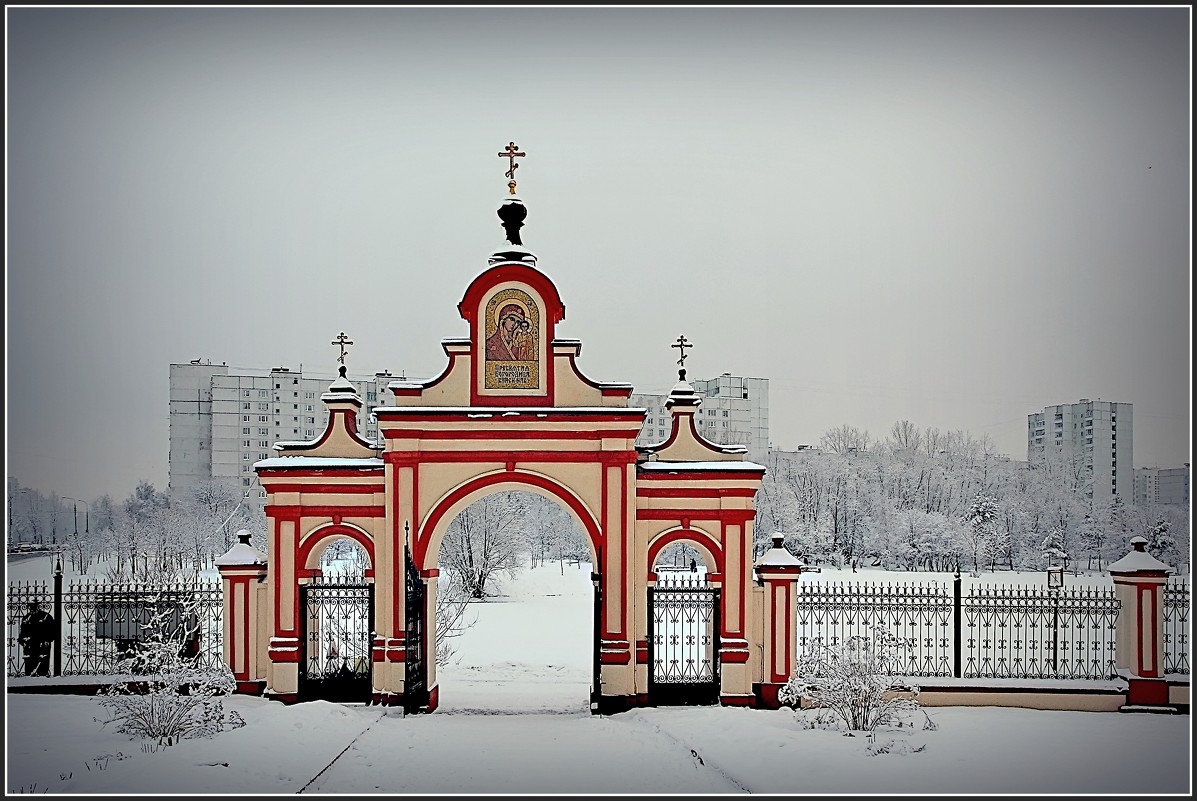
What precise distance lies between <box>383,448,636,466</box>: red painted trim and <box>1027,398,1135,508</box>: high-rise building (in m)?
31.5

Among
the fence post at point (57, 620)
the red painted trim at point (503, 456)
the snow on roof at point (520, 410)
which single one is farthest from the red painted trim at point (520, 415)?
the fence post at point (57, 620)

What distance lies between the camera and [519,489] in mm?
13516

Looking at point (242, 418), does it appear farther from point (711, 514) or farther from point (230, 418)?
point (711, 514)

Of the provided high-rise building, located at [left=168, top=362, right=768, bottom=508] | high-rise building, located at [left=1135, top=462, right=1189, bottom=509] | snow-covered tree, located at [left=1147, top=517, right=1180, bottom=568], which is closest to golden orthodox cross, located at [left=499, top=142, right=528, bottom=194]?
high-rise building, located at [left=1135, top=462, right=1189, bottom=509]

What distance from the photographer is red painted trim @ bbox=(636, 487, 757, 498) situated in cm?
1339

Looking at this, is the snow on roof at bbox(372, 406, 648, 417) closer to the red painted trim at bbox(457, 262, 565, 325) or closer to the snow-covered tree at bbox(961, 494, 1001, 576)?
the red painted trim at bbox(457, 262, 565, 325)

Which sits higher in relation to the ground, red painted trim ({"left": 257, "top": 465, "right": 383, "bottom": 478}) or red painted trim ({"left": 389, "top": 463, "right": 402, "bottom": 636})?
red painted trim ({"left": 257, "top": 465, "right": 383, "bottom": 478})

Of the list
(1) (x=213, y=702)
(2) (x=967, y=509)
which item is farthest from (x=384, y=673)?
(2) (x=967, y=509)

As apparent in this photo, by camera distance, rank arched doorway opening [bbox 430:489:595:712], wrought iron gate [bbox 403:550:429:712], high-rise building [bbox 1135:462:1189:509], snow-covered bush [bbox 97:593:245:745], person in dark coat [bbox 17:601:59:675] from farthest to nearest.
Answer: high-rise building [bbox 1135:462:1189:509]
arched doorway opening [bbox 430:489:595:712]
person in dark coat [bbox 17:601:59:675]
wrought iron gate [bbox 403:550:429:712]
snow-covered bush [bbox 97:593:245:745]

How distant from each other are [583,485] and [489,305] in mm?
2748

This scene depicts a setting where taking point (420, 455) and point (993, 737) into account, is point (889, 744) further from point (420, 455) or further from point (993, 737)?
point (420, 455)

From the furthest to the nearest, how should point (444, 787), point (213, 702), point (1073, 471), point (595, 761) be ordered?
point (1073, 471)
point (213, 702)
point (595, 761)
point (444, 787)

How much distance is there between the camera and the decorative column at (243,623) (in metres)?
13.2

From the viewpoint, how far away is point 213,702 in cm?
1120
